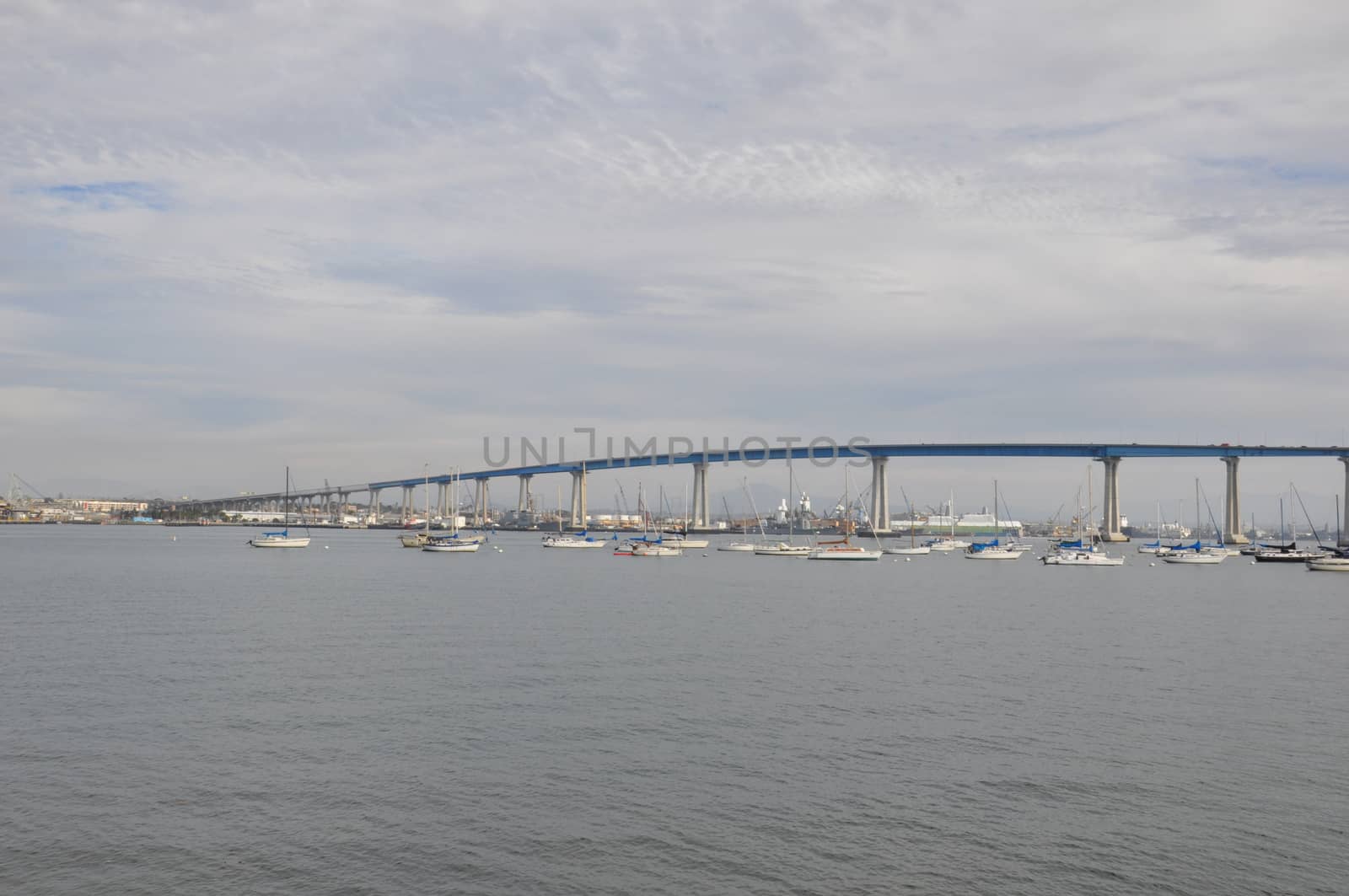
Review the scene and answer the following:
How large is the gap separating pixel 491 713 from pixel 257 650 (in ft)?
45.2

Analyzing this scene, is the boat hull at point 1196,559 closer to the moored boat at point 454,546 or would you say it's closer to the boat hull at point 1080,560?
the boat hull at point 1080,560

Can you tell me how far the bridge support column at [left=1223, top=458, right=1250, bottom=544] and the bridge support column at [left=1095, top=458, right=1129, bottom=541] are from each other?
17.6m

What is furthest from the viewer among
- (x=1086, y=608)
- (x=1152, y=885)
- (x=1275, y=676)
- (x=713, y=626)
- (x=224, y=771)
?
(x=1086, y=608)

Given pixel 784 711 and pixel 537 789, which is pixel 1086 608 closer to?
pixel 784 711

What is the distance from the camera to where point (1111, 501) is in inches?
6284

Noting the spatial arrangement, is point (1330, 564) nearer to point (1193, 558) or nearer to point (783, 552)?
point (1193, 558)

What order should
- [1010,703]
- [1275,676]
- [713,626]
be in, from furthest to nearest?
[713,626]
[1275,676]
[1010,703]

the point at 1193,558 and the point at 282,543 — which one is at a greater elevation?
the point at 282,543

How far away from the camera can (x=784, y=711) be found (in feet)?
80.4

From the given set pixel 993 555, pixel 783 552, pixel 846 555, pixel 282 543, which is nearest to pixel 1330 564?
pixel 993 555

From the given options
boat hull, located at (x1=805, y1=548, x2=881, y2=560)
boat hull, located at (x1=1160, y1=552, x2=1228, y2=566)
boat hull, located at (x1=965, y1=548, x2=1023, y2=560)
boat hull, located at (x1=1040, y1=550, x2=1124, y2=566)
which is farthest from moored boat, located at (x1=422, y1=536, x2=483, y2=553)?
boat hull, located at (x1=1160, y1=552, x2=1228, y2=566)

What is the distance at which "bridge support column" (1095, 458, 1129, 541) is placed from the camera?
159000mm

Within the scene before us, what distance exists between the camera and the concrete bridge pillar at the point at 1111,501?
522ft

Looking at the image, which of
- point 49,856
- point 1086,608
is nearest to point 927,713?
point 49,856
